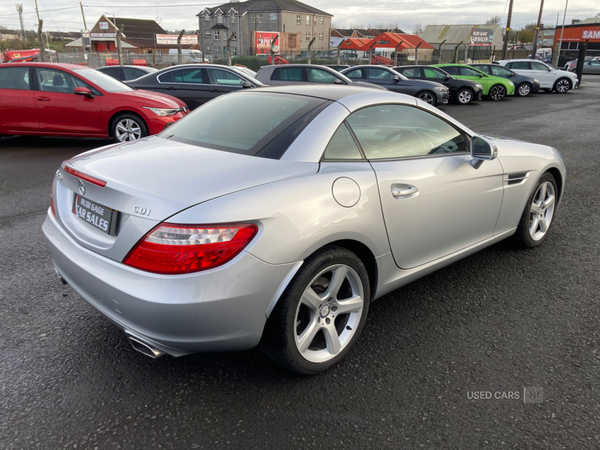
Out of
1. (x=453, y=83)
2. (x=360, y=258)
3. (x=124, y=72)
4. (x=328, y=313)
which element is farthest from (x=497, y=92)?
(x=328, y=313)

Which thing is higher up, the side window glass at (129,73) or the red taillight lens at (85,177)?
the side window glass at (129,73)

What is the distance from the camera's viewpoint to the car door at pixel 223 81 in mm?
11547

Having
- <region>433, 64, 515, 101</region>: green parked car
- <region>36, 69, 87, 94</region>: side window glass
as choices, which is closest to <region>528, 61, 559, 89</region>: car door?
<region>433, 64, 515, 101</region>: green parked car

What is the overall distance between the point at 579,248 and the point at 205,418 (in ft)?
12.2

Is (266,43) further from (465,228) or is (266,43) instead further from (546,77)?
(465,228)

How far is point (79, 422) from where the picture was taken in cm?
225

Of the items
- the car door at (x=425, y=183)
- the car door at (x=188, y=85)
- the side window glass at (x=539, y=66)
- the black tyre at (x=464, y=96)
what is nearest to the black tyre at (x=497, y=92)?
the black tyre at (x=464, y=96)

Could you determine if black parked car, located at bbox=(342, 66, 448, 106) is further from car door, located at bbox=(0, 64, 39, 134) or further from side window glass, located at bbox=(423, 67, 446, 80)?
car door, located at bbox=(0, 64, 39, 134)

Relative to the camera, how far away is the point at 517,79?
863 inches

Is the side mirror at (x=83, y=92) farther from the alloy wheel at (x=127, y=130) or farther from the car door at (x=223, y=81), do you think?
the car door at (x=223, y=81)

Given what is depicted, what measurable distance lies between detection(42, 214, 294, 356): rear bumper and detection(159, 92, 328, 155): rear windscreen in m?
0.80

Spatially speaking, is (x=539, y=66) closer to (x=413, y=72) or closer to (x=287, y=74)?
(x=413, y=72)

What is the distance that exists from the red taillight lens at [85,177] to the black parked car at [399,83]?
1518cm

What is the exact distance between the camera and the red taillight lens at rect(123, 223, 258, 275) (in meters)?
2.08
